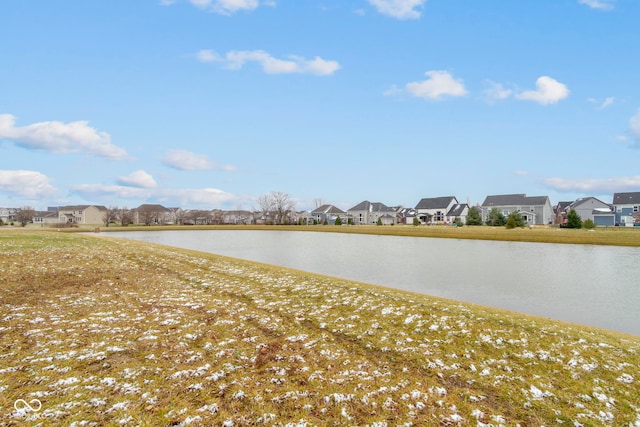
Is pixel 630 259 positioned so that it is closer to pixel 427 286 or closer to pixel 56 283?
pixel 427 286

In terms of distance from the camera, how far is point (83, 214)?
128 metres

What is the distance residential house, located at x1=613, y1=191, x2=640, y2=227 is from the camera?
68281 millimetres

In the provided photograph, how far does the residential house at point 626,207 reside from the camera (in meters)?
68.3

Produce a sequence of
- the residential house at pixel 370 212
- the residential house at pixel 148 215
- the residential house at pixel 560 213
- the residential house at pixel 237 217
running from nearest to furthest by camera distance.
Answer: the residential house at pixel 560 213
the residential house at pixel 370 212
the residential house at pixel 148 215
the residential house at pixel 237 217

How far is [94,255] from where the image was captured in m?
21.6

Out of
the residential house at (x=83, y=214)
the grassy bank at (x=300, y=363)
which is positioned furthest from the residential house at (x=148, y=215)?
the grassy bank at (x=300, y=363)

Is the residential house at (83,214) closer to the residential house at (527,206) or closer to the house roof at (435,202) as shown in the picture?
the house roof at (435,202)

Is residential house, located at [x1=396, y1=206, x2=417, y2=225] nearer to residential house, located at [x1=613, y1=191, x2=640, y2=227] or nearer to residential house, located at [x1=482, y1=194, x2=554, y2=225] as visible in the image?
residential house, located at [x1=482, y1=194, x2=554, y2=225]

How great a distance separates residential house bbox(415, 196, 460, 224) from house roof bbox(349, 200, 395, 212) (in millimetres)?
13661

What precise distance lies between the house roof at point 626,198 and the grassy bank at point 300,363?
278 feet

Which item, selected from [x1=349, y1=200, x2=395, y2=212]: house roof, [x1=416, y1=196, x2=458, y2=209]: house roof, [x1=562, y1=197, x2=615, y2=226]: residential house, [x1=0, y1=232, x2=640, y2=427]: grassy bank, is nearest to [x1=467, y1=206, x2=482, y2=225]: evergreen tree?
[x1=416, y1=196, x2=458, y2=209]: house roof

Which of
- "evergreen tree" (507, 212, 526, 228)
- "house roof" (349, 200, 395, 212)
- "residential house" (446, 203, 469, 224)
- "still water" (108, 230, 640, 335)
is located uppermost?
"house roof" (349, 200, 395, 212)

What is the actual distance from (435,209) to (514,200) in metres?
21.0

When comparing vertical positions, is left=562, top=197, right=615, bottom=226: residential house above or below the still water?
above
